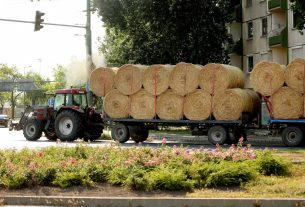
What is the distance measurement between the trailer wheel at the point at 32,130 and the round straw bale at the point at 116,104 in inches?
170

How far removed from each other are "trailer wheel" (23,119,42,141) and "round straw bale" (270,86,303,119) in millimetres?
11487

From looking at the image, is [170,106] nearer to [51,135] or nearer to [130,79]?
[130,79]

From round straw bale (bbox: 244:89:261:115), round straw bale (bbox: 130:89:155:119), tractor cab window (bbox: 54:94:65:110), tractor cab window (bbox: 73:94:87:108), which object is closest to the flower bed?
round straw bale (bbox: 130:89:155:119)

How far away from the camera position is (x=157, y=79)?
24375 millimetres

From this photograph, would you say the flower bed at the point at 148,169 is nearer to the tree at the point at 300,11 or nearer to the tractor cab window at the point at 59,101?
the tree at the point at 300,11

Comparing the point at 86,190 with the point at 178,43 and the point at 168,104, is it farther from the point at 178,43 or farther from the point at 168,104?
the point at 178,43

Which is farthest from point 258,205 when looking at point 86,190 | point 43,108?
point 43,108

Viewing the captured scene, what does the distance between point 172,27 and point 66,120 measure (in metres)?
11.0

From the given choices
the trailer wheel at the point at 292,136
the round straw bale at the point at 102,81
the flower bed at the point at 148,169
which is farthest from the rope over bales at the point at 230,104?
the flower bed at the point at 148,169

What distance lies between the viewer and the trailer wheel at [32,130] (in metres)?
27.8

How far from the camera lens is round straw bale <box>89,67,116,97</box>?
84.4 feet

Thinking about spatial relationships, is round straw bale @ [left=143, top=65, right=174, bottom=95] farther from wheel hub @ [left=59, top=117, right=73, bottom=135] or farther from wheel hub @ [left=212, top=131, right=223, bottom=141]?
wheel hub @ [left=59, top=117, right=73, bottom=135]

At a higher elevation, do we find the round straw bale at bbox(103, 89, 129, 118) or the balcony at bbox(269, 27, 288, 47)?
the balcony at bbox(269, 27, 288, 47)

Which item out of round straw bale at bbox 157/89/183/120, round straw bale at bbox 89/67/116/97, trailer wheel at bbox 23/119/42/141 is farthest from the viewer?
trailer wheel at bbox 23/119/42/141
